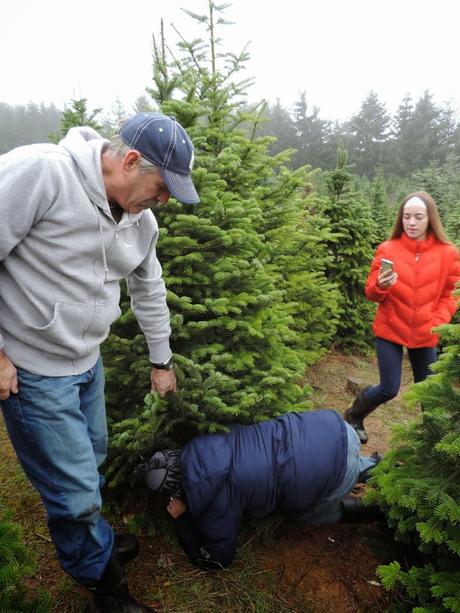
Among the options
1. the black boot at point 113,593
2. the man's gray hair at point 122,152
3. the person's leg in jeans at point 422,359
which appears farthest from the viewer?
the person's leg in jeans at point 422,359

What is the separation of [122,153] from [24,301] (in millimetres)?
834

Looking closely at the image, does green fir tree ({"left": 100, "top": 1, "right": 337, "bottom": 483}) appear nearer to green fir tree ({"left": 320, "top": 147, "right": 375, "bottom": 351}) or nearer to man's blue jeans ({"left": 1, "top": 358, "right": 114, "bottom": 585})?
man's blue jeans ({"left": 1, "top": 358, "right": 114, "bottom": 585})

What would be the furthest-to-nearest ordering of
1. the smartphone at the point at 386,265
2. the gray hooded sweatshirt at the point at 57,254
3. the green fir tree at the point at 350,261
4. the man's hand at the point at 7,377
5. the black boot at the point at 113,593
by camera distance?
the green fir tree at the point at 350,261
the smartphone at the point at 386,265
the black boot at the point at 113,593
the man's hand at the point at 7,377
the gray hooded sweatshirt at the point at 57,254

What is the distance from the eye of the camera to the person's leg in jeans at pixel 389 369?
3.91m

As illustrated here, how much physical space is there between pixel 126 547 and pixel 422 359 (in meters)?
3.16

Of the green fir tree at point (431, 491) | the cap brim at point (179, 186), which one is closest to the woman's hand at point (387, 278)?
the green fir tree at point (431, 491)

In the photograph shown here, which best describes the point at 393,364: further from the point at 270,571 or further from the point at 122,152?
the point at 122,152

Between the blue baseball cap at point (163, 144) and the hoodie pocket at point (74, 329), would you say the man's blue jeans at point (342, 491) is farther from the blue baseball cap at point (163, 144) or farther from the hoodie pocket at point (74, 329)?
the blue baseball cap at point (163, 144)

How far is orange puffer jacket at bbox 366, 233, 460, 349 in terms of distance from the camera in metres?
3.76

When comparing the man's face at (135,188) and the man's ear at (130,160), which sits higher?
the man's ear at (130,160)

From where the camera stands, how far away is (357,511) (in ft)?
9.32

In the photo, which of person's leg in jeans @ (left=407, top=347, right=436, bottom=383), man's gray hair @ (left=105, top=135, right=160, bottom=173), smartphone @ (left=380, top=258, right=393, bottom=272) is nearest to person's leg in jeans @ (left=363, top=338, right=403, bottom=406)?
person's leg in jeans @ (left=407, top=347, right=436, bottom=383)

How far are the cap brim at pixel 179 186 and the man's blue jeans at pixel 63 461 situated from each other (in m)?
1.07

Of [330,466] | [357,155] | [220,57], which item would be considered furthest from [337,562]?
[357,155]
